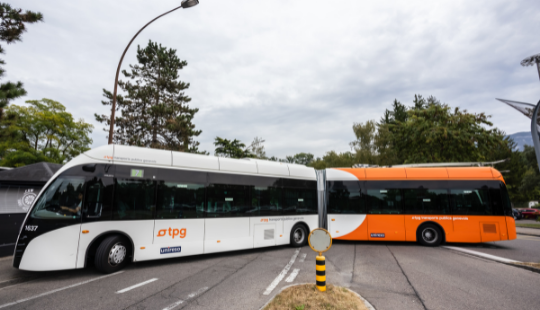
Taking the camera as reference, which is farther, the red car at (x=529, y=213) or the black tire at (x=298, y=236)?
the red car at (x=529, y=213)

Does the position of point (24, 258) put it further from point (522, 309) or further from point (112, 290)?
point (522, 309)

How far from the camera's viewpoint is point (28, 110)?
34781mm

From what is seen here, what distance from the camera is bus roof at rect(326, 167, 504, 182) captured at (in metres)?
11.9

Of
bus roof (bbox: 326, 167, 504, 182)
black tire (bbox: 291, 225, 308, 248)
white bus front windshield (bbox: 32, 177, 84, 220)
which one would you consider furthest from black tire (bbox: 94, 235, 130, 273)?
bus roof (bbox: 326, 167, 504, 182)

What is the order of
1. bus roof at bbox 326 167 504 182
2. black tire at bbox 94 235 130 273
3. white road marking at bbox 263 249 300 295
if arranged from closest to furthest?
1. white road marking at bbox 263 249 300 295
2. black tire at bbox 94 235 130 273
3. bus roof at bbox 326 167 504 182

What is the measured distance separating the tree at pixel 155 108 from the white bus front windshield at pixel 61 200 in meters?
17.8

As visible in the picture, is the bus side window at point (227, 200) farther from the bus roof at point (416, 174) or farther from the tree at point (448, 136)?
the tree at point (448, 136)

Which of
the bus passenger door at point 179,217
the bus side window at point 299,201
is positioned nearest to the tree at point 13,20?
the bus passenger door at point 179,217

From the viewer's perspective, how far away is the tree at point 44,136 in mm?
31141

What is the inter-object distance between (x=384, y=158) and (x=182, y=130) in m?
23.2

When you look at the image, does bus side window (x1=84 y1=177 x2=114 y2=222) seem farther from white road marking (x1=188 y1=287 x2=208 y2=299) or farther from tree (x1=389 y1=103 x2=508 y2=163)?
tree (x1=389 y1=103 x2=508 y2=163)

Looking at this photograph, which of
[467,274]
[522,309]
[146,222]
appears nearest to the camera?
[522,309]

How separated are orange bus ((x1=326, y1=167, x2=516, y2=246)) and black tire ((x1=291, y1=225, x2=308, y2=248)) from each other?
160 cm

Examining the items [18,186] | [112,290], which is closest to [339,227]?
[112,290]
